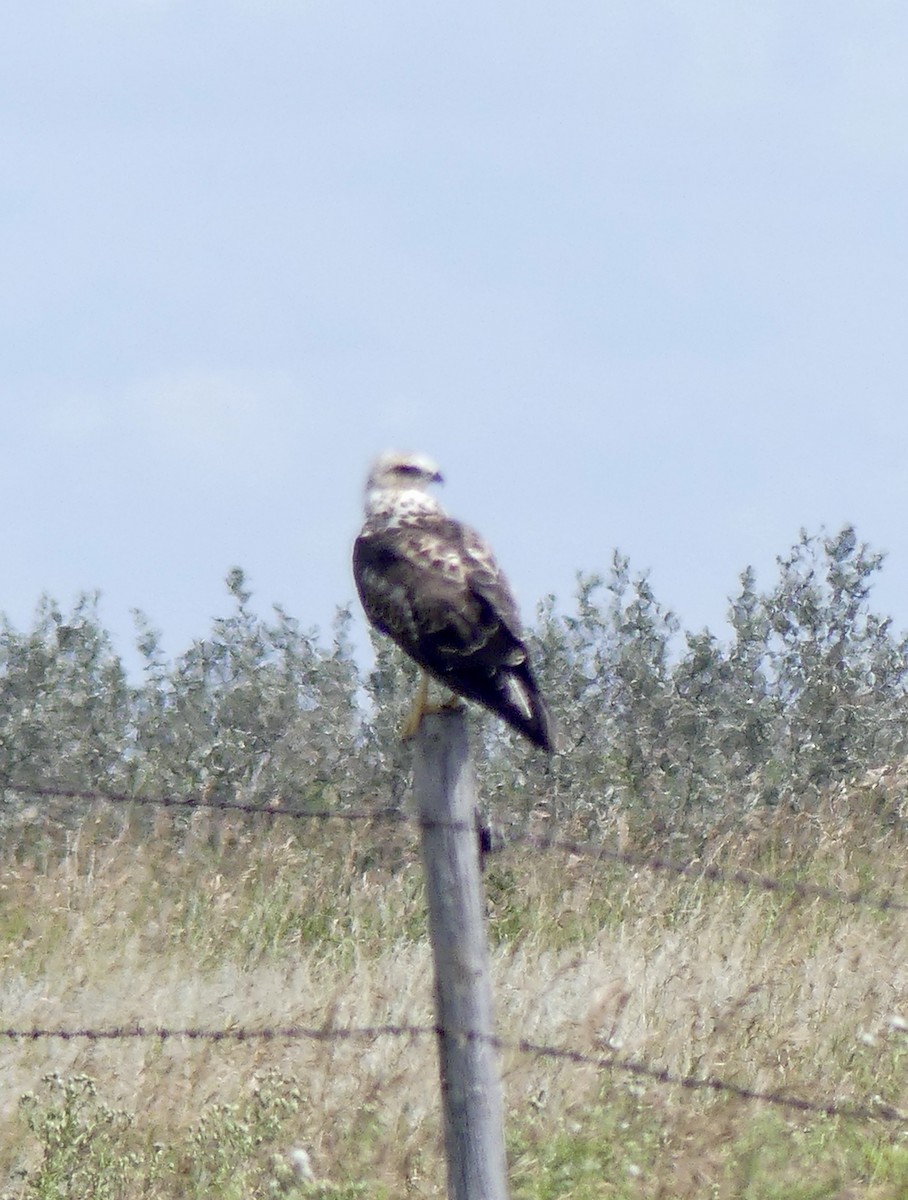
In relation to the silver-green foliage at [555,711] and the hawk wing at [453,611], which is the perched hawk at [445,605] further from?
the silver-green foliage at [555,711]

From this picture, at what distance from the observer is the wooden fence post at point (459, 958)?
3.88 m

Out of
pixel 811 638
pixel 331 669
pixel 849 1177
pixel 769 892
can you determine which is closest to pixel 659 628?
pixel 811 638

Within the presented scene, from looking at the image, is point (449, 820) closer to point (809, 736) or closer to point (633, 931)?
point (633, 931)

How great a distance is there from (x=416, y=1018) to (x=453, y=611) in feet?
4.53

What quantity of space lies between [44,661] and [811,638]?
4.50m

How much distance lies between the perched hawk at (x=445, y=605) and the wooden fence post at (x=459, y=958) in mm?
1307

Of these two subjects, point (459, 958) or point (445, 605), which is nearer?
point (459, 958)

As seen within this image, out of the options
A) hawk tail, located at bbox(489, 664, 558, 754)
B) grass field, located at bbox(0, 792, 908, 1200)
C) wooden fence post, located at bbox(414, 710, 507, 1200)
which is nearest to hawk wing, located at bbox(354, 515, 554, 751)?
hawk tail, located at bbox(489, 664, 558, 754)

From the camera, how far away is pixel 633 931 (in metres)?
7.82

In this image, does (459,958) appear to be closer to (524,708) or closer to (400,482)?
(524,708)

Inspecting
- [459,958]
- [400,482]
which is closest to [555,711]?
[400,482]

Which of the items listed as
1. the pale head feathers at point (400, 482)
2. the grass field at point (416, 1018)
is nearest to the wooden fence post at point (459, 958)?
the grass field at point (416, 1018)

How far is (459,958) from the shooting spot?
388 centimetres

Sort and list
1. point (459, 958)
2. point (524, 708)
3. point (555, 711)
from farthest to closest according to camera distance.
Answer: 1. point (555, 711)
2. point (524, 708)
3. point (459, 958)
